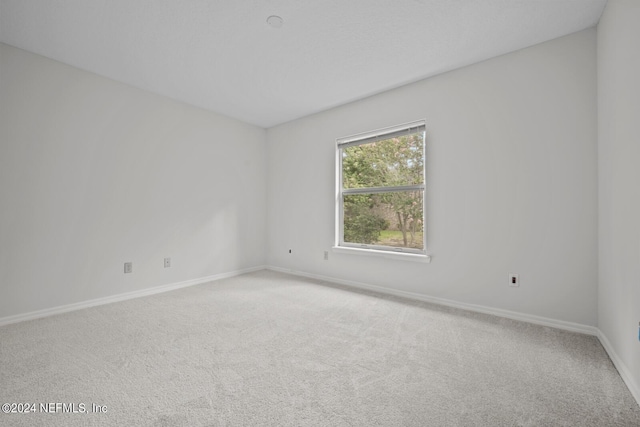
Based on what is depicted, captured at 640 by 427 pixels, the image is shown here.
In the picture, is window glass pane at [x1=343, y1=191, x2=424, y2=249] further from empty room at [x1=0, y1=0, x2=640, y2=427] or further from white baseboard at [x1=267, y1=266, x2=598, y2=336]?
white baseboard at [x1=267, y1=266, x2=598, y2=336]

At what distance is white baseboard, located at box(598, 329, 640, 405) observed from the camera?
1493 mm

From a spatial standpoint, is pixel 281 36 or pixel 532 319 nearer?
pixel 281 36

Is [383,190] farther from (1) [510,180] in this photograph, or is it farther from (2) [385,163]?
(1) [510,180]

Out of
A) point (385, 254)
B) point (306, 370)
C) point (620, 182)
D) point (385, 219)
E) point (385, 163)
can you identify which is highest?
point (385, 163)

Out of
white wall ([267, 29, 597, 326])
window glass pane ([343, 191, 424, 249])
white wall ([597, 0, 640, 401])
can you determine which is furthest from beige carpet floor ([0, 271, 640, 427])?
window glass pane ([343, 191, 424, 249])

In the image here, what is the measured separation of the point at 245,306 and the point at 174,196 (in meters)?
1.82

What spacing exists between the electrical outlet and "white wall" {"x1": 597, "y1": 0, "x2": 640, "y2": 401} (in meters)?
0.53

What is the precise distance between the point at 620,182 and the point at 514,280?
1163mm

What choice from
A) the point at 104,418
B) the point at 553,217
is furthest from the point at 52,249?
the point at 553,217

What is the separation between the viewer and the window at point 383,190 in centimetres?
331

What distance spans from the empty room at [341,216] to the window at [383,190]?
3 centimetres

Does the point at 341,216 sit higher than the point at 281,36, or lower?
lower

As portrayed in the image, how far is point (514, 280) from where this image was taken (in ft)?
8.51

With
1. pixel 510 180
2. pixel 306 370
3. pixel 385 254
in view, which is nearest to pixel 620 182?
pixel 510 180
